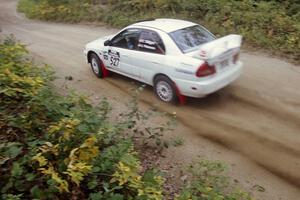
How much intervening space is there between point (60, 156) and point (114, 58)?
507cm

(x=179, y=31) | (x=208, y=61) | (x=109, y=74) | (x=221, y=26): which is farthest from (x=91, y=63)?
(x=221, y=26)

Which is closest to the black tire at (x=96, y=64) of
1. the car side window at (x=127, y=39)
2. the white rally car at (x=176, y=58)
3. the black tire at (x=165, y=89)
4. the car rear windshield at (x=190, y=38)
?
the white rally car at (x=176, y=58)

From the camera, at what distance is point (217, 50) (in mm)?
7422

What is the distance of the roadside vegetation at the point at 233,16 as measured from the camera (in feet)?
36.9

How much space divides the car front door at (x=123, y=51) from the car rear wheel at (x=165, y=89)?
905mm

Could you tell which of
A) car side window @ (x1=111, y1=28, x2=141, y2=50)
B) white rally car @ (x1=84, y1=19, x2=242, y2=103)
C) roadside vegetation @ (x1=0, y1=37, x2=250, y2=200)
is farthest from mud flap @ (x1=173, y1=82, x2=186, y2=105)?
roadside vegetation @ (x1=0, y1=37, x2=250, y2=200)

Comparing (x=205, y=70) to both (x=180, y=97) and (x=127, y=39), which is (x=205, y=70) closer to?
(x=180, y=97)

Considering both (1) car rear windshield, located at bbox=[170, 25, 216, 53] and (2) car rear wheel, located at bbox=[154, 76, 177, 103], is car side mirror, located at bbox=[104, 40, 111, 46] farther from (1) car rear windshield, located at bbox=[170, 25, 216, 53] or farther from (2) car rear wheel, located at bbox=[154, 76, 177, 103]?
(1) car rear windshield, located at bbox=[170, 25, 216, 53]

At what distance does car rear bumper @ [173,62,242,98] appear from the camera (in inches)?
298

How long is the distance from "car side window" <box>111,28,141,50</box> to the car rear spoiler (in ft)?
6.00

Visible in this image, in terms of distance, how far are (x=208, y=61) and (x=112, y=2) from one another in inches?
470

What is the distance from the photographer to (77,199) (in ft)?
13.9

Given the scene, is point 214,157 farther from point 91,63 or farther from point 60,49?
point 60,49

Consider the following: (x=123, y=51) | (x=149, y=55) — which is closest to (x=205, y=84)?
(x=149, y=55)
